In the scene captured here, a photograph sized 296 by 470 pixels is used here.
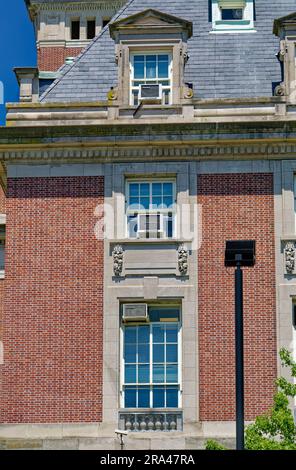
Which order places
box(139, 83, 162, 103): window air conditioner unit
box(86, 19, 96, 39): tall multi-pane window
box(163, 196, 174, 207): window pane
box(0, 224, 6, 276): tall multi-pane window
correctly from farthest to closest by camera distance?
box(86, 19, 96, 39): tall multi-pane window → box(0, 224, 6, 276): tall multi-pane window → box(139, 83, 162, 103): window air conditioner unit → box(163, 196, 174, 207): window pane

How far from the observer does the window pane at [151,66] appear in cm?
2906

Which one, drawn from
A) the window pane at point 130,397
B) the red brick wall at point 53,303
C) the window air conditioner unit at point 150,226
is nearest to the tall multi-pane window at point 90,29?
the red brick wall at point 53,303

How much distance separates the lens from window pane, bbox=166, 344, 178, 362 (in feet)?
88.7

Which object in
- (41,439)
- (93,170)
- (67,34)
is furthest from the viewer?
(67,34)

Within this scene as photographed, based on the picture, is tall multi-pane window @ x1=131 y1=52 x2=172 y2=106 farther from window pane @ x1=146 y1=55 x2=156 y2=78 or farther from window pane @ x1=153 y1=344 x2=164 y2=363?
window pane @ x1=153 y1=344 x2=164 y2=363

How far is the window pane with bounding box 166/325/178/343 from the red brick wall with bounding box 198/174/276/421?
0.58 meters

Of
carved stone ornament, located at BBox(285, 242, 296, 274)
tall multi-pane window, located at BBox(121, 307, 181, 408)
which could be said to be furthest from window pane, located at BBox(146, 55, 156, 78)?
tall multi-pane window, located at BBox(121, 307, 181, 408)

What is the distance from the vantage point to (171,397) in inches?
1054

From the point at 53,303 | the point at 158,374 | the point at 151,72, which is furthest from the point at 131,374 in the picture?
the point at 151,72

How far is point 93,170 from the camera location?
2838cm
